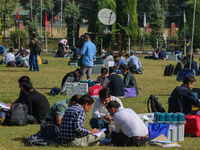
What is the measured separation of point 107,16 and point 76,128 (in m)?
22.2

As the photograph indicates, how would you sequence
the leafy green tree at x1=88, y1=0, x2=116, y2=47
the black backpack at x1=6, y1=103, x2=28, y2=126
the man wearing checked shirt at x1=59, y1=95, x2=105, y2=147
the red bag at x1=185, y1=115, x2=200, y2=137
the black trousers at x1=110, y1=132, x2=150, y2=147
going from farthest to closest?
the leafy green tree at x1=88, y1=0, x2=116, y2=47
the black backpack at x1=6, y1=103, x2=28, y2=126
the red bag at x1=185, y1=115, x2=200, y2=137
the black trousers at x1=110, y1=132, x2=150, y2=147
the man wearing checked shirt at x1=59, y1=95, x2=105, y2=147

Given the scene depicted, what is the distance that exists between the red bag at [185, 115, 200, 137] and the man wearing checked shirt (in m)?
2.25

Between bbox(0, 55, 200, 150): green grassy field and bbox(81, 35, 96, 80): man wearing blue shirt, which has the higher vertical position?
bbox(81, 35, 96, 80): man wearing blue shirt

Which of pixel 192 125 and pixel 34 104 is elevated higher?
pixel 34 104

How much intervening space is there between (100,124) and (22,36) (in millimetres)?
42381

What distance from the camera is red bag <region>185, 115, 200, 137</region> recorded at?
9.20 metres

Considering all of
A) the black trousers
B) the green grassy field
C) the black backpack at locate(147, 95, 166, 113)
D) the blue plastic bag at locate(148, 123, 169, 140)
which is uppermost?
the black backpack at locate(147, 95, 166, 113)

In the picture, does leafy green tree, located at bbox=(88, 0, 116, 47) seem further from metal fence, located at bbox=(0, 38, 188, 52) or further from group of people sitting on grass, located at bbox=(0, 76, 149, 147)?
group of people sitting on grass, located at bbox=(0, 76, 149, 147)

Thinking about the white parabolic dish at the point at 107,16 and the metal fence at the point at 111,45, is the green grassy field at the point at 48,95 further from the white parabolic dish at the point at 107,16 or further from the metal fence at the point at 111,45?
the metal fence at the point at 111,45

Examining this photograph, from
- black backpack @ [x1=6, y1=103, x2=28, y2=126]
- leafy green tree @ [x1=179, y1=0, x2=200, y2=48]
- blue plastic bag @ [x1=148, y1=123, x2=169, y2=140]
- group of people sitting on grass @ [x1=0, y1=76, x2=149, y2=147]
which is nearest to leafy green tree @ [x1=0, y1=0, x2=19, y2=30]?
leafy green tree @ [x1=179, y1=0, x2=200, y2=48]

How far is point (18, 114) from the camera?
968 centimetres

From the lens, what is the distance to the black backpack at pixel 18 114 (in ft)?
31.7

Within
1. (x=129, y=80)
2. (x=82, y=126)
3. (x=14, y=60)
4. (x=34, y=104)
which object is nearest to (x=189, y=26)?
(x=14, y=60)

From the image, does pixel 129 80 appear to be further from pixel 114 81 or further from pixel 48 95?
pixel 48 95
